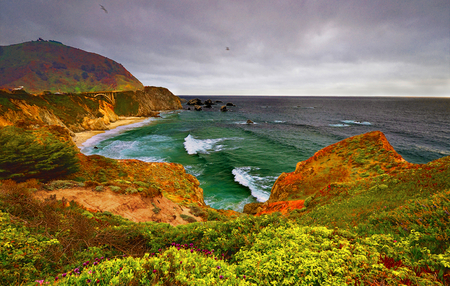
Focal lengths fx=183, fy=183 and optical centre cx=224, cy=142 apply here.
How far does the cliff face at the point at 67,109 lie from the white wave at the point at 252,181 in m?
22.1

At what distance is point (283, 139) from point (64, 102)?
6256cm

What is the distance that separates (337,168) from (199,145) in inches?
1107

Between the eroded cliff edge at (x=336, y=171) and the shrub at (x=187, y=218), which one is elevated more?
the eroded cliff edge at (x=336, y=171)

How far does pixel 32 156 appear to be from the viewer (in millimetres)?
10938

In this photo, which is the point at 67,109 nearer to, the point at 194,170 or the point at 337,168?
the point at 194,170

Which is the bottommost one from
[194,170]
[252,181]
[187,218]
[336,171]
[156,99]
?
[252,181]

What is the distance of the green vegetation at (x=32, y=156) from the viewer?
10.2m

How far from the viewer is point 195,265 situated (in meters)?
3.78

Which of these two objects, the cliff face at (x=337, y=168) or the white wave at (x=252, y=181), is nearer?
the cliff face at (x=337, y=168)

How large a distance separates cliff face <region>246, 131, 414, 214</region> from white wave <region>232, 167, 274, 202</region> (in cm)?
430

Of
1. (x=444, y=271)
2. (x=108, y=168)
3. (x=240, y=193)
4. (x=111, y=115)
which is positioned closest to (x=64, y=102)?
(x=111, y=115)

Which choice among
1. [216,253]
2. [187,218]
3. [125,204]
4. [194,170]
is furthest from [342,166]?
[194,170]

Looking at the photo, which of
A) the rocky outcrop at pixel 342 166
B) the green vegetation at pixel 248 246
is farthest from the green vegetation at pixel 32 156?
the rocky outcrop at pixel 342 166

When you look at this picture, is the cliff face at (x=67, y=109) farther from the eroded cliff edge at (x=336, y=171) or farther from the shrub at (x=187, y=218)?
the eroded cliff edge at (x=336, y=171)
